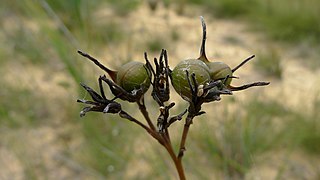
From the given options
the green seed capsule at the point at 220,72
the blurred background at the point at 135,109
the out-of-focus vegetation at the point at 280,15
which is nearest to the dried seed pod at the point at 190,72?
the green seed capsule at the point at 220,72

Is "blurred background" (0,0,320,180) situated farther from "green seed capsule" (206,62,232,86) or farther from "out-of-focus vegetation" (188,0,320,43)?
"green seed capsule" (206,62,232,86)

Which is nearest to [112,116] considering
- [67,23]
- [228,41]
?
[67,23]

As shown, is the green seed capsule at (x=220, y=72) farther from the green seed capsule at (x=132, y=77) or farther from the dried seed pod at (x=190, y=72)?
the green seed capsule at (x=132, y=77)

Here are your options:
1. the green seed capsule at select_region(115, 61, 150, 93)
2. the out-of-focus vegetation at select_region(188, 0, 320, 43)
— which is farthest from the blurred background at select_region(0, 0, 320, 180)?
the green seed capsule at select_region(115, 61, 150, 93)

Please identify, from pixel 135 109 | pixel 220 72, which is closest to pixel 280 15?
pixel 135 109

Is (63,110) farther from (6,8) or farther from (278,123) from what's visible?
(6,8)

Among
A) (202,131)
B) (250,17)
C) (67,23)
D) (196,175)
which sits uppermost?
(67,23)
